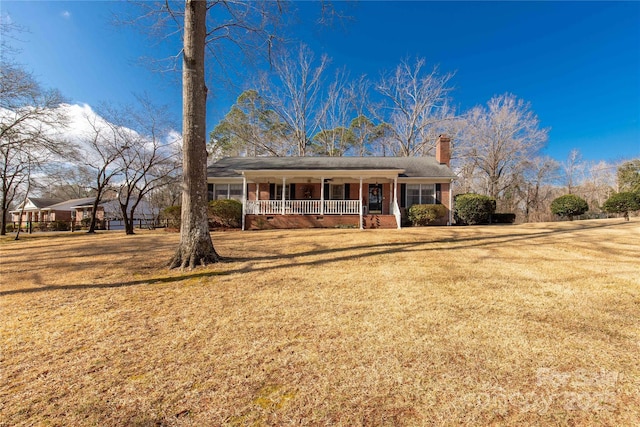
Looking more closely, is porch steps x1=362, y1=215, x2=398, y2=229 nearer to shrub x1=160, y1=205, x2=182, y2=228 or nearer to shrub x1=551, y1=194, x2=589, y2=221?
shrub x1=160, y1=205, x2=182, y2=228

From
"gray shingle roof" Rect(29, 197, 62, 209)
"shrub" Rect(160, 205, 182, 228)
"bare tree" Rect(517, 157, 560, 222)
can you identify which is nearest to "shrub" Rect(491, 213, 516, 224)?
"bare tree" Rect(517, 157, 560, 222)

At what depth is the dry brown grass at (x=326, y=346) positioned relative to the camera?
1.83 m

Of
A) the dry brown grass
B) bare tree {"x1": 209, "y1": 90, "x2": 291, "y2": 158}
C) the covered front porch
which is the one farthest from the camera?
bare tree {"x1": 209, "y1": 90, "x2": 291, "y2": 158}

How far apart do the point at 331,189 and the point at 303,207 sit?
296cm

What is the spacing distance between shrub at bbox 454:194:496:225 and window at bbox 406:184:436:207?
5.96 feet

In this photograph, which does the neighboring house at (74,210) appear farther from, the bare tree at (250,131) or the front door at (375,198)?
A: the front door at (375,198)

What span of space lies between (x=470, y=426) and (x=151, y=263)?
6.31 m

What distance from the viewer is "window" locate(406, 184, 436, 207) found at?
1630 cm

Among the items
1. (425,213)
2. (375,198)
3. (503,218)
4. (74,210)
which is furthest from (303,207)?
(74,210)

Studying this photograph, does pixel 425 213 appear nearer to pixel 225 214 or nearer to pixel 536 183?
pixel 225 214

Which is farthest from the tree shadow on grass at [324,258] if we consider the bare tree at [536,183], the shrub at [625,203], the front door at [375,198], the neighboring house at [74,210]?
the neighboring house at [74,210]

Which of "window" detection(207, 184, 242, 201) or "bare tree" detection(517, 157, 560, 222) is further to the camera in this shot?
"bare tree" detection(517, 157, 560, 222)

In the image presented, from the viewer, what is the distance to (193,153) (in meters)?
Answer: 5.66

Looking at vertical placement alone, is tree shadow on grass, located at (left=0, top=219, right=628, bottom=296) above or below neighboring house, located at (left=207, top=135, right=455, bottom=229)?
below
